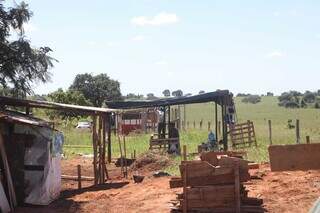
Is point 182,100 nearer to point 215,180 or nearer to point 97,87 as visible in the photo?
point 215,180

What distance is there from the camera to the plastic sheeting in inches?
631

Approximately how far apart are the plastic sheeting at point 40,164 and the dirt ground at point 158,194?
1.34 feet

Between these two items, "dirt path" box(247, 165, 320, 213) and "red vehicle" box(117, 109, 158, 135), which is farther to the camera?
"red vehicle" box(117, 109, 158, 135)

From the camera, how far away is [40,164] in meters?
16.3

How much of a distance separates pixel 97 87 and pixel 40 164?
76777 mm

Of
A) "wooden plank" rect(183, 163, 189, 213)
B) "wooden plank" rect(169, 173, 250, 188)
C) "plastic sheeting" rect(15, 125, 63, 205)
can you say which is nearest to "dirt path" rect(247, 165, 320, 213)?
"wooden plank" rect(169, 173, 250, 188)

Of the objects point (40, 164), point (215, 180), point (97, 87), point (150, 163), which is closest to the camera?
point (215, 180)

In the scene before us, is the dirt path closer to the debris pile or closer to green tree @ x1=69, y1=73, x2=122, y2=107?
the debris pile

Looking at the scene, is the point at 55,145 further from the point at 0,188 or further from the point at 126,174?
the point at 126,174

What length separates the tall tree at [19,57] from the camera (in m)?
20.0

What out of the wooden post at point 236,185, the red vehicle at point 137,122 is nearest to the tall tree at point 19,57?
the wooden post at point 236,185

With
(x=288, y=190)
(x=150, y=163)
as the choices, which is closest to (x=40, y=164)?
(x=288, y=190)

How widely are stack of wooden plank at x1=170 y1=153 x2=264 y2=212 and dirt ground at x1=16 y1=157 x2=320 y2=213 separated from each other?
584 mm

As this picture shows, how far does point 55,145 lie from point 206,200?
6.27m
